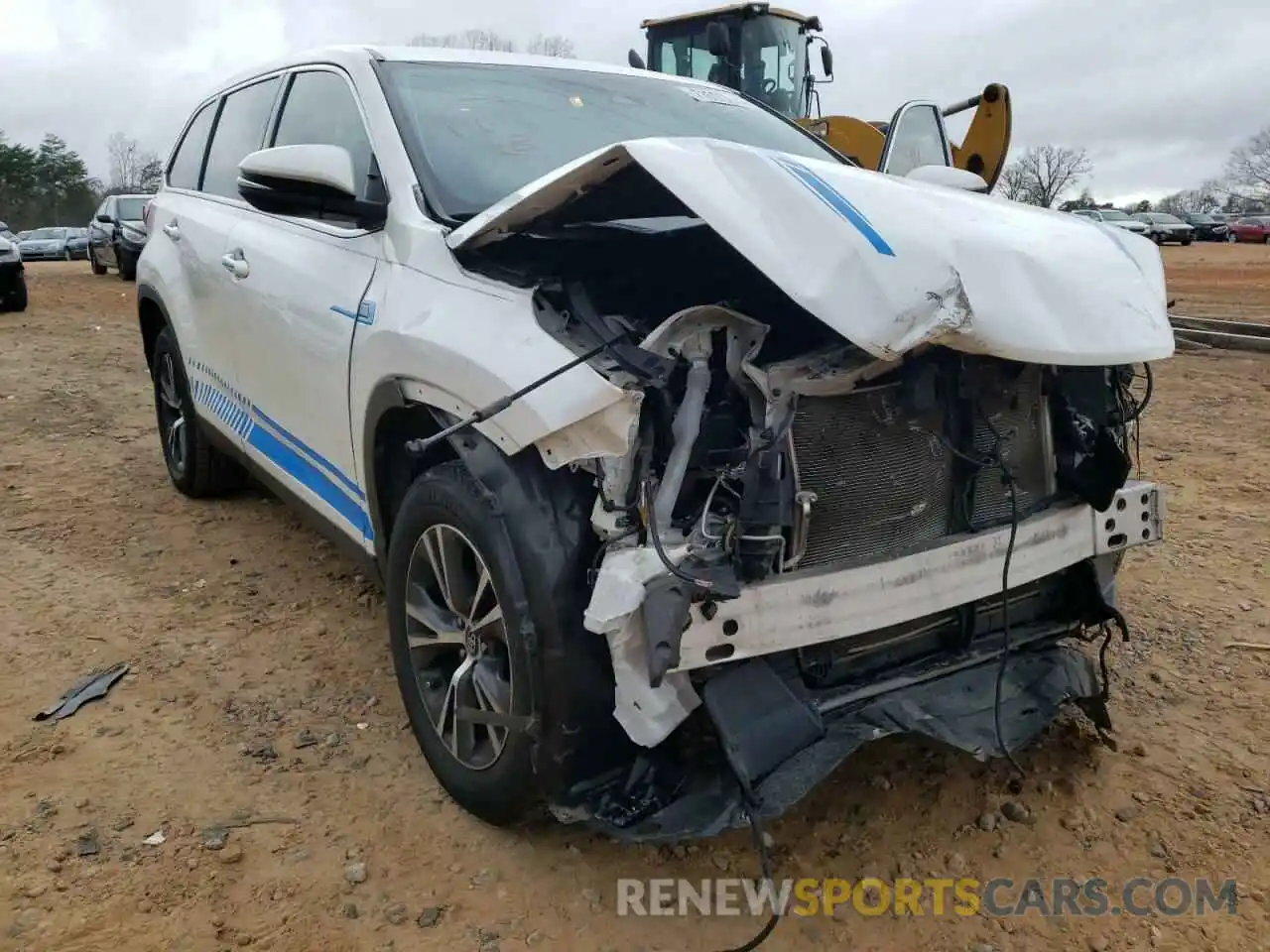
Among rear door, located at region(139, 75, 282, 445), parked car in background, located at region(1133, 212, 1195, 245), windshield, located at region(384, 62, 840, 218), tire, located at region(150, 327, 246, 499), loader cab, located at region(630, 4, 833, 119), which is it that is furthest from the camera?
parked car in background, located at region(1133, 212, 1195, 245)

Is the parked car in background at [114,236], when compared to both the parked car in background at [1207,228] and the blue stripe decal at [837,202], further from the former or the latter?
the parked car in background at [1207,228]

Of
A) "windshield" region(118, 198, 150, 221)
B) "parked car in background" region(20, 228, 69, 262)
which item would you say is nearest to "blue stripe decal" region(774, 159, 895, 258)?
"windshield" region(118, 198, 150, 221)

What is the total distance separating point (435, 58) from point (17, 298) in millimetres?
12173

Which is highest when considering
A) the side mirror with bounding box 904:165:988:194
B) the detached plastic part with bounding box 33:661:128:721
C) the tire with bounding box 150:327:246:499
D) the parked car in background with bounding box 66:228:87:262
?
the parked car in background with bounding box 66:228:87:262

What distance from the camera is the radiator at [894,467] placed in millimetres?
2229

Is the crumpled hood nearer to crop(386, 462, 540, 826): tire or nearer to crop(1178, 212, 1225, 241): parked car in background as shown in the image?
crop(386, 462, 540, 826): tire

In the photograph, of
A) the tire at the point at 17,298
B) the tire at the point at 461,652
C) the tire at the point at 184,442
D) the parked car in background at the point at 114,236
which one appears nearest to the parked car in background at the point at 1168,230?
the parked car in background at the point at 114,236

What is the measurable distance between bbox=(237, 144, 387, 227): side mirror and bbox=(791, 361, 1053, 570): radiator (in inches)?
54.9

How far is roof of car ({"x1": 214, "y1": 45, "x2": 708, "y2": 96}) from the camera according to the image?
10.7 ft

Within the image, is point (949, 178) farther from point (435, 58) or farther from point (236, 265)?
point (236, 265)

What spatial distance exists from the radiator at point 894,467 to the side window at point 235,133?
8.94 feet

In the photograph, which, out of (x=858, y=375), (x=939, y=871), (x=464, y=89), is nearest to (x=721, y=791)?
(x=939, y=871)

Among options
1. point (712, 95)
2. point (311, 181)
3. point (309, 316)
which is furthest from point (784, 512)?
point (712, 95)

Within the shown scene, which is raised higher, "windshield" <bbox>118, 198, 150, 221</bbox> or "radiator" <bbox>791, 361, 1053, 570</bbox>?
"windshield" <bbox>118, 198, 150, 221</bbox>
